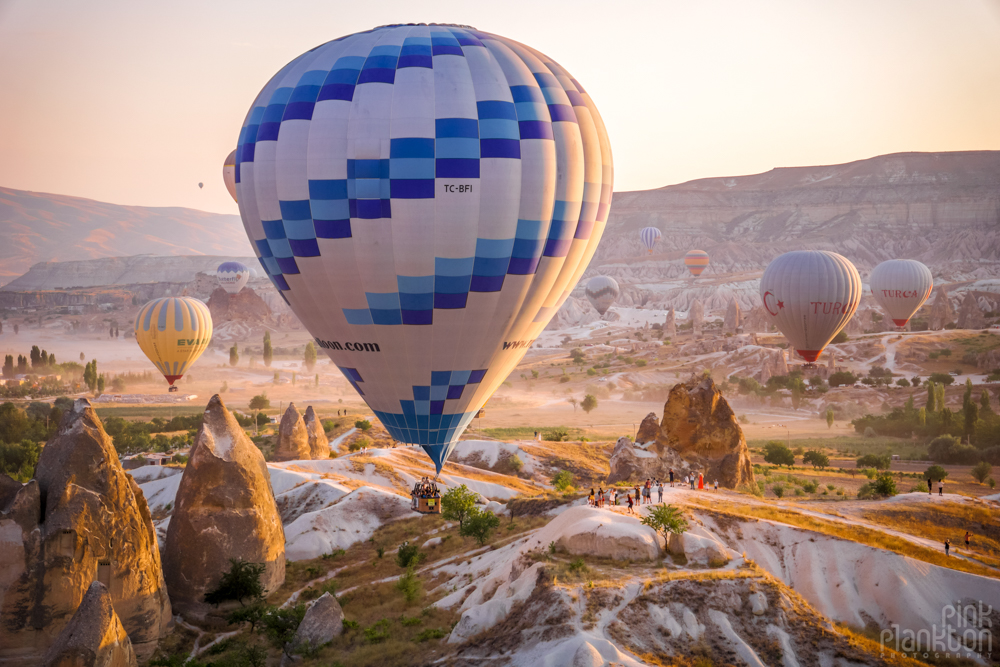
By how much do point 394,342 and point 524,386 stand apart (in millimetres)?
71800

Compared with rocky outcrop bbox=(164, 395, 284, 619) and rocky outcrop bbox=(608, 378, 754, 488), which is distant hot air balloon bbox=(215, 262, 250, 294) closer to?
rocky outcrop bbox=(608, 378, 754, 488)

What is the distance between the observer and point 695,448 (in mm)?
42656

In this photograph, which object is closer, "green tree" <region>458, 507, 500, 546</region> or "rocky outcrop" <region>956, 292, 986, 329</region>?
"green tree" <region>458, 507, 500, 546</region>

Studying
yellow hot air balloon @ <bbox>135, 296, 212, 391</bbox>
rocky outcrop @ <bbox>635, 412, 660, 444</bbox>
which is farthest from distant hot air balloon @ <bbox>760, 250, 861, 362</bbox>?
yellow hot air balloon @ <bbox>135, 296, 212, 391</bbox>

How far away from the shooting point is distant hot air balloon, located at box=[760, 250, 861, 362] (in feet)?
221

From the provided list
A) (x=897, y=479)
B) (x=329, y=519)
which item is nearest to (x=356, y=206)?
(x=329, y=519)

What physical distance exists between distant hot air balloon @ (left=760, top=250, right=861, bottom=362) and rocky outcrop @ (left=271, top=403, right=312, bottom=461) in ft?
144

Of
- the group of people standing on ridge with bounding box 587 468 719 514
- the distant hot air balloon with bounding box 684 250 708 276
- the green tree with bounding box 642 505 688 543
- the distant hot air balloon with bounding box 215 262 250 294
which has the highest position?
the distant hot air balloon with bounding box 684 250 708 276

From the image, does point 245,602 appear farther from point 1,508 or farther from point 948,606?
point 948,606

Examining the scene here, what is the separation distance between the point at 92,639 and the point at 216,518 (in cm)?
818

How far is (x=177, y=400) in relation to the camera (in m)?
88.2

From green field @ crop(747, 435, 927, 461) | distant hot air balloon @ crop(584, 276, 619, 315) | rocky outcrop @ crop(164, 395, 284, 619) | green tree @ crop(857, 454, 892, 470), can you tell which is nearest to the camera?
rocky outcrop @ crop(164, 395, 284, 619)

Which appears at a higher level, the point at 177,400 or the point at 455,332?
the point at 455,332

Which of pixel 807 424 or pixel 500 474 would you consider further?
pixel 807 424
